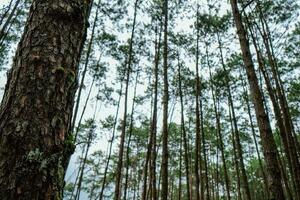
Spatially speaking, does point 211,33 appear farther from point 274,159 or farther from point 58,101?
point 58,101

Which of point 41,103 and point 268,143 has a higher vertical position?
point 268,143

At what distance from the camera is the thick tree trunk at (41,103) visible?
0.79m

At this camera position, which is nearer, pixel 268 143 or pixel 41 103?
pixel 41 103

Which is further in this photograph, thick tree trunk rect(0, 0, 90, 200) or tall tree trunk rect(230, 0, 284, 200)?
tall tree trunk rect(230, 0, 284, 200)

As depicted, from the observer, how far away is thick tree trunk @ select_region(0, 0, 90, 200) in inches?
31.3

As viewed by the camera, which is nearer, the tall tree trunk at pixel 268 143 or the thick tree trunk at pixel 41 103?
the thick tree trunk at pixel 41 103

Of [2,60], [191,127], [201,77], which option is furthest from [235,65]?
[2,60]

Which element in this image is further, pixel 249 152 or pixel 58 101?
pixel 249 152

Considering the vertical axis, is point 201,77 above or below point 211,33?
below

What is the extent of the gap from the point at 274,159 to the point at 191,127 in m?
15.0

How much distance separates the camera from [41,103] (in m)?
0.89

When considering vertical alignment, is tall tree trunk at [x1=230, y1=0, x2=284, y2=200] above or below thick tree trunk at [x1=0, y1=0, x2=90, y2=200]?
above

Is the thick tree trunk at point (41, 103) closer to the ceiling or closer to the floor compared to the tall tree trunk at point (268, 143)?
closer to the floor

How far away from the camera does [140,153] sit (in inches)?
893
